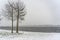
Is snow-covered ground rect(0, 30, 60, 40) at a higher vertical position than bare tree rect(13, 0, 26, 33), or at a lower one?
lower

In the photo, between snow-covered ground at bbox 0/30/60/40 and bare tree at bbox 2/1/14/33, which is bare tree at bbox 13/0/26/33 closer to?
bare tree at bbox 2/1/14/33

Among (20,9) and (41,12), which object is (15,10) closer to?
(20,9)

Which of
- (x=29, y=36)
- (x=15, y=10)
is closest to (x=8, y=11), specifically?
(x=15, y=10)

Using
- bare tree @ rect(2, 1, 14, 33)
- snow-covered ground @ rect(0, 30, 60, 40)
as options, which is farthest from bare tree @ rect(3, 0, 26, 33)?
snow-covered ground @ rect(0, 30, 60, 40)

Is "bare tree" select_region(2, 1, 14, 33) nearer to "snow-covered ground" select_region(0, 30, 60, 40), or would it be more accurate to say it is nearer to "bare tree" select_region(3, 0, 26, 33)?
"bare tree" select_region(3, 0, 26, 33)

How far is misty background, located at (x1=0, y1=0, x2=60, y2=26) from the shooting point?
4.99 ft

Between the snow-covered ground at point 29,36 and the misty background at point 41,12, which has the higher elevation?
the misty background at point 41,12

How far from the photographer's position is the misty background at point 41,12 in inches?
59.8

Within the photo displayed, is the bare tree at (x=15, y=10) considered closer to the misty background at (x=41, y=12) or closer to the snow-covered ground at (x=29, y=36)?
the misty background at (x=41, y=12)

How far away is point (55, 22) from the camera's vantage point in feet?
4.99

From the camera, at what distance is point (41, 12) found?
1528 millimetres

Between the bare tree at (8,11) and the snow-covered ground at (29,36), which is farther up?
the bare tree at (8,11)

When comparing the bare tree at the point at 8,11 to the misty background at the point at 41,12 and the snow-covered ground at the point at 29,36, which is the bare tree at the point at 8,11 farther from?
the snow-covered ground at the point at 29,36

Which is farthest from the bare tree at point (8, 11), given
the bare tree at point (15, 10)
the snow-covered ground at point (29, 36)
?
the snow-covered ground at point (29, 36)
